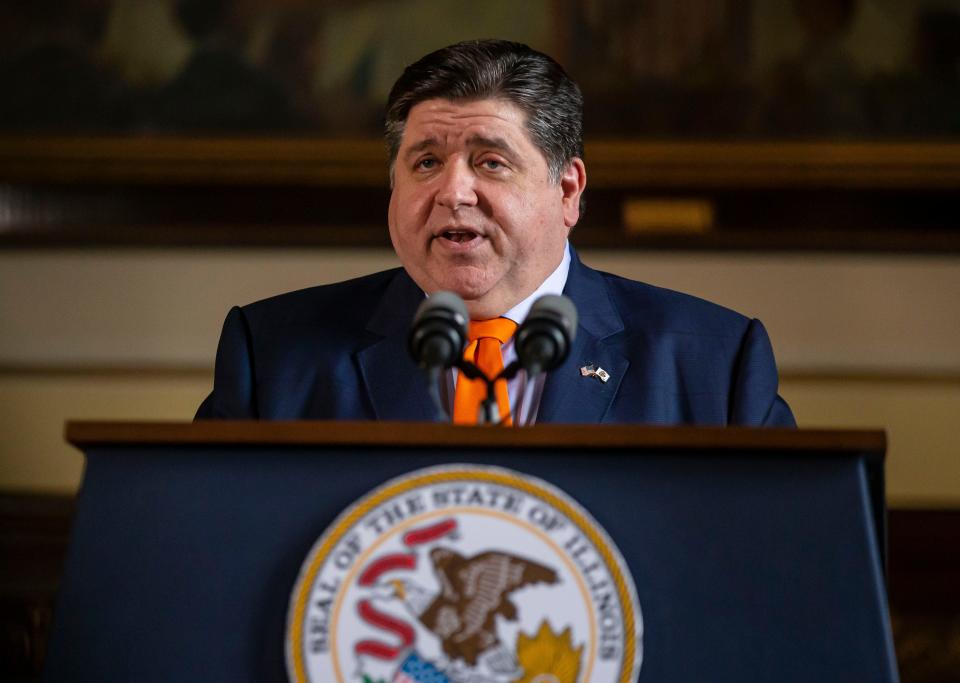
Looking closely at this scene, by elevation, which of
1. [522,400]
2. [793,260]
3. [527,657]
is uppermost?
[793,260]

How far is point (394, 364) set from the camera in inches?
100

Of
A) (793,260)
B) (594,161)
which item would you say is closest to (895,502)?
Answer: (793,260)

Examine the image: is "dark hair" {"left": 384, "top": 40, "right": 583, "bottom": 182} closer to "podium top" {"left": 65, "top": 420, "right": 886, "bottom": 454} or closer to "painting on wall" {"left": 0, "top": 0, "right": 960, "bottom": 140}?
"podium top" {"left": 65, "top": 420, "right": 886, "bottom": 454}

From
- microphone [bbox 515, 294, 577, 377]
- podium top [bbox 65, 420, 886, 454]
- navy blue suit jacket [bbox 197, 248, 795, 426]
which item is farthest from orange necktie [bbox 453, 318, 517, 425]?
podium top [bbox 65, 420, 886, 454]

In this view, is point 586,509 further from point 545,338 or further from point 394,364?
point 394,364

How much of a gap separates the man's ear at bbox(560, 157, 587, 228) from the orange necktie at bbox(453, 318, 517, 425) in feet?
1.15

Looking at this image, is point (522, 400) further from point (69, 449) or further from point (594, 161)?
point (69, 449)

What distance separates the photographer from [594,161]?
15.7 ft

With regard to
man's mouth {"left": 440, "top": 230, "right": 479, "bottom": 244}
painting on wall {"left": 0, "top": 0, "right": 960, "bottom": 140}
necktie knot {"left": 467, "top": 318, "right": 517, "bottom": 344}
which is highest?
painting on wall {"left": 0, "top": 0, "right": 960, "bottom": 140}

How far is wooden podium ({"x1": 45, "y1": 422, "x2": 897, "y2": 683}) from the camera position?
1.54m

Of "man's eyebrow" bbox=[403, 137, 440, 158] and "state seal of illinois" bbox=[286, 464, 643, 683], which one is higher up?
"man's eyebrow" bbox=[403, 137, 440, 158]

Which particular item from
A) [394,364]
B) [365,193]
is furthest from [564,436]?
[365,193]

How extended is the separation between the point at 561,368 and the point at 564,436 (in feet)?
2.81

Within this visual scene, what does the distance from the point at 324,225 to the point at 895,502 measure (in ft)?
7.81
